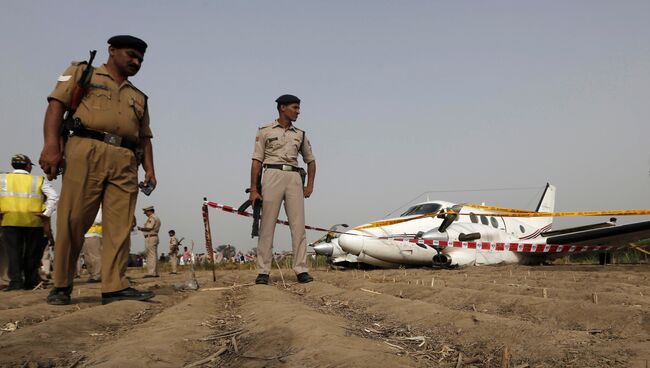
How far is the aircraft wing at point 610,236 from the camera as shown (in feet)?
29.7

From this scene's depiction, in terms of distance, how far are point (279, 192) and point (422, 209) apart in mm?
5823

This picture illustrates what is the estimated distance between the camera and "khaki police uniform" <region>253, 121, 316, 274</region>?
18.8 feet

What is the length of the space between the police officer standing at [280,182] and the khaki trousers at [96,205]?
198cm

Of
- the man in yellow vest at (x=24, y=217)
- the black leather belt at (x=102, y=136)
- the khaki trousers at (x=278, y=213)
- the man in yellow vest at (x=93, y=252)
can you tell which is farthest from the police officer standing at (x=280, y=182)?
the man in yellow vest at (x=93, y=252)

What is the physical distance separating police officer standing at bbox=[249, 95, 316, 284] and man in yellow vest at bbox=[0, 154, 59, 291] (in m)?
3.01

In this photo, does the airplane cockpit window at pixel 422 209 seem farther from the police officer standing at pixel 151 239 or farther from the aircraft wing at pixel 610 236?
the police officer standing at pixel 151 239

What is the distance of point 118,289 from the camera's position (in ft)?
12.3

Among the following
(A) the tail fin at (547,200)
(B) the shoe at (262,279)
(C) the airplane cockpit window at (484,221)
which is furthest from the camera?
(A) the tail fin at (547,200)

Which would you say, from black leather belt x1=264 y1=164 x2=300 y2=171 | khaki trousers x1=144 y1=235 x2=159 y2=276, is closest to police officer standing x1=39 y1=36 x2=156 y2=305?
black leather belt x1=264 y1=164 x2=300 y2=171

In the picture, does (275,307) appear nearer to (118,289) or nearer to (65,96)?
(118,289)

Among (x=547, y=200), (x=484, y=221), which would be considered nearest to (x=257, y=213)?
(x=484, y=221)

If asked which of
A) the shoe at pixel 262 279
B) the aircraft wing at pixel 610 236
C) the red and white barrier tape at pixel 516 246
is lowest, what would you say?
the shoe at pixel 262 279

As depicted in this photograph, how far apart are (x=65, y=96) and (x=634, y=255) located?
53.3 feet

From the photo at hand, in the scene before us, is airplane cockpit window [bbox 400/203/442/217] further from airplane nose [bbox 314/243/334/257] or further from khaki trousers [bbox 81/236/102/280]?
khaki trousers [bbox 81/236/102/280]
